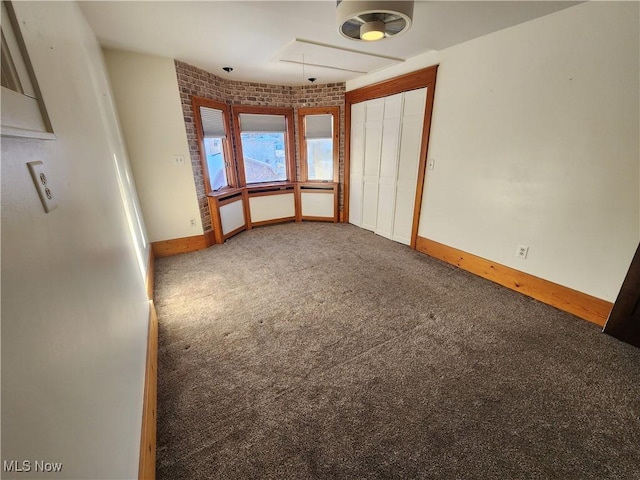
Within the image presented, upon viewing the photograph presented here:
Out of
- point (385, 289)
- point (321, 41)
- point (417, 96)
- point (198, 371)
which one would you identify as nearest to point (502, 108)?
point (417, 96)

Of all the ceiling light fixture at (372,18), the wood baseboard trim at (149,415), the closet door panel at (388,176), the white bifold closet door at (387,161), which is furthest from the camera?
Answer: the closet door panel at (388,176)

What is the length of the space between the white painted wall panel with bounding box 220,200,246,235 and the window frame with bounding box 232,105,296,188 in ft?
1.54

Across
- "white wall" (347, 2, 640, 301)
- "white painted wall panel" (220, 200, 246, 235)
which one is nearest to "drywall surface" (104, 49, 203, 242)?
"white painted wall panel" (220, 200, 246, 235)

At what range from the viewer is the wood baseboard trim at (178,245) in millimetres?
3582

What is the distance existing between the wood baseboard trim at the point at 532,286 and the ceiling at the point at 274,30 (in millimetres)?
2192

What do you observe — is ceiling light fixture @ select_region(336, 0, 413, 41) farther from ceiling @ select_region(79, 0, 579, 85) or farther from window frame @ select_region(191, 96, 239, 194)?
window frame @ select_region(191, 96, 239, 194)

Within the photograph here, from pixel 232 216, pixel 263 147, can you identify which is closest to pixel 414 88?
pixel 263 147

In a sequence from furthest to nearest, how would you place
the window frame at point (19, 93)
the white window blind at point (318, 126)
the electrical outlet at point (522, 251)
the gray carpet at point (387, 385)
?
the white window blind at point (318, 126) < the electrical outlet at point (522, 251) < the gray carpet at point (387, 385) < the window frame at point (19, 93)

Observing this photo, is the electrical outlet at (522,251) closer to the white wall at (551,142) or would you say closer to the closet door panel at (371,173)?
the white wall at (551,142)

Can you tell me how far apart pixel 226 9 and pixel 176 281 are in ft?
8.39

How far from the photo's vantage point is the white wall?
1.91m

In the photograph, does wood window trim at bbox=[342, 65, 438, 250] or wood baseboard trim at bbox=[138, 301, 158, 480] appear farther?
wood window trim at bbox=[342, 65, 438, 250]

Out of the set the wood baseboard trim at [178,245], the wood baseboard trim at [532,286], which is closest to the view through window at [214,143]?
the wood baseboard trim at [178,245]

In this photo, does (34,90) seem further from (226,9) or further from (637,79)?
(637,79)
